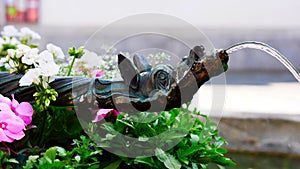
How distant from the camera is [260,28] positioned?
Answer: 3859 millimetres

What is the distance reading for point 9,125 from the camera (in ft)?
1.95

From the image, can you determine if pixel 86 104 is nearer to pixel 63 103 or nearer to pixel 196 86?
pixel 63 103

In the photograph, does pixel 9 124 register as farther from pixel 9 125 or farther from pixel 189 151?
pixel 189 151

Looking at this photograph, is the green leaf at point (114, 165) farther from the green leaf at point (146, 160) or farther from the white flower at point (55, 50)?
the white flower at point (55, 50)

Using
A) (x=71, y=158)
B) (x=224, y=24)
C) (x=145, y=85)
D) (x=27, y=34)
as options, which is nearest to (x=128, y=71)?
(x=145, y=85)

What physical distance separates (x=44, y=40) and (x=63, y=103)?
A: 3.10m

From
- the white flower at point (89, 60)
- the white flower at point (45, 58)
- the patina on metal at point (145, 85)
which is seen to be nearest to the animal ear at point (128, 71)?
the patina on metal at point (145, 85)

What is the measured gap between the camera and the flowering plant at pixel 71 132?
1.96 ft

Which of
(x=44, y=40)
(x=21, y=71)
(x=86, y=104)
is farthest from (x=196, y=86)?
(x=44, y=40)

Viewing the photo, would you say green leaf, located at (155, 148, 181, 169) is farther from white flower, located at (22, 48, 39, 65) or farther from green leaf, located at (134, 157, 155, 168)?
white flower, located at (22, 48, 39, 65)

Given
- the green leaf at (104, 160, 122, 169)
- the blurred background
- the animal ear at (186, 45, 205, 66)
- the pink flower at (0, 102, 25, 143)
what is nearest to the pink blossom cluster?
the pink flower at (0, 102, 25, 143)

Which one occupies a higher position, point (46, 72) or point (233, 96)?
point (46, 72)

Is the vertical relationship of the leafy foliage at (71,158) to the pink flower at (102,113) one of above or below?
below

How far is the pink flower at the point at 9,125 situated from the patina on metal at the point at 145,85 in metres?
0.06
